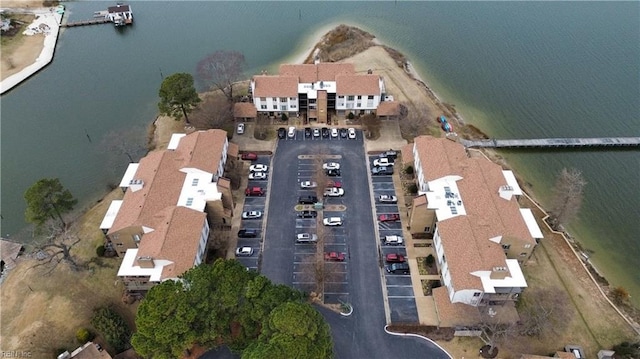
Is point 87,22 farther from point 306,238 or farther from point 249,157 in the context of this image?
point 306,238

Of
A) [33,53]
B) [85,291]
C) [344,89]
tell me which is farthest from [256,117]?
[33,53]

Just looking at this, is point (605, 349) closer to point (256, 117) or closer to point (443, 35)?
point (256, 117)

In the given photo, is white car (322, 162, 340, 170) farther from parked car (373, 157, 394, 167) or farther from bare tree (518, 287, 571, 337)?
bare tree (518, 287, 571, 337)

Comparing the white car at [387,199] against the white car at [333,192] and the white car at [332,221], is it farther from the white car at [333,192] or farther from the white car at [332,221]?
the white car at [332,221]

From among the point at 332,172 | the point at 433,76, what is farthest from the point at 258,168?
the point at 433,76

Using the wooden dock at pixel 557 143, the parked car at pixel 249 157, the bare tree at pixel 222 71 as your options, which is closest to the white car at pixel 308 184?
the parked car at pixel 249 157
